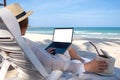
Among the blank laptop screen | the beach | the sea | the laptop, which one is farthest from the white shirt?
the sea

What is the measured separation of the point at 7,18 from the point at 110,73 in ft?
5.98

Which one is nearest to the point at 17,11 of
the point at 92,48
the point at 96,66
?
the point at 96,66

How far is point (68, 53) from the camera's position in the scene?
12.3 feet

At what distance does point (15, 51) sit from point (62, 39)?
1361 mm

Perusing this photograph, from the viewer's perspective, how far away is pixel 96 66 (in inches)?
121

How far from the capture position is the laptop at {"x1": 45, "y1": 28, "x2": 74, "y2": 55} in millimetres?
3325

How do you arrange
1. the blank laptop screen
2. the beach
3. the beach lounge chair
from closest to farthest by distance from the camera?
the beach lounge chair → the blank laptop screen → the beach

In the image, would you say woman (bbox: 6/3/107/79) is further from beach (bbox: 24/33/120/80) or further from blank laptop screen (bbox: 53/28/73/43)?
A: beach (bbox: 24/33/120/80)

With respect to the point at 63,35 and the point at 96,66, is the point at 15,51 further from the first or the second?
the point at 63,35

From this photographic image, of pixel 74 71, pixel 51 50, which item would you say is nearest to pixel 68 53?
pixel 51 50

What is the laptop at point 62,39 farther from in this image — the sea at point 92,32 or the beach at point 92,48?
the sea at point 92,32

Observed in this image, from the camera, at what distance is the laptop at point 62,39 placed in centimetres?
332

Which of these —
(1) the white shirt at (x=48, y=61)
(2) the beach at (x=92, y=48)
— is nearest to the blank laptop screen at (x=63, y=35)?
(2) the beach at (x=92, y=48)

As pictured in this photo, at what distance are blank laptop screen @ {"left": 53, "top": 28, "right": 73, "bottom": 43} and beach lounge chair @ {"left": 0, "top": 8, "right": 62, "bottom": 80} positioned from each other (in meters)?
1.04
